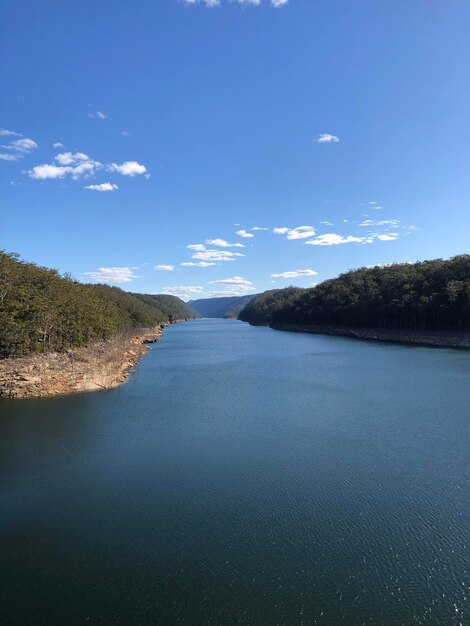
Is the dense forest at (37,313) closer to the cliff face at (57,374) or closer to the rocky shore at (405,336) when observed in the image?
the cliff face at (57,374)

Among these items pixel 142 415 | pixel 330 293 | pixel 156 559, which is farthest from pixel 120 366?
pixel 330 293

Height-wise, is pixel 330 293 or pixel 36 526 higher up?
pixel 330 293

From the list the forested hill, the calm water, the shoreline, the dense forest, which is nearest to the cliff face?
the shoreline

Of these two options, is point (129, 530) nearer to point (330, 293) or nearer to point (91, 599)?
point (91, 599)

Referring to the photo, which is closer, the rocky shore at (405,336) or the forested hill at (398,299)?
the rocky shore at (405,336)

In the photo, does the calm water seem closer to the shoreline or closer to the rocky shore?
the shoreline

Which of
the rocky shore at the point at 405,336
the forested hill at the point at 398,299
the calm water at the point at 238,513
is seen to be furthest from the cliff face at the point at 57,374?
the forested hill at the point at 398,299
